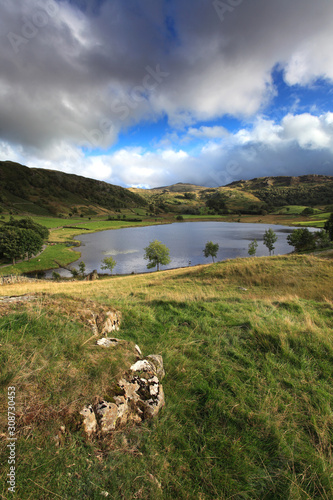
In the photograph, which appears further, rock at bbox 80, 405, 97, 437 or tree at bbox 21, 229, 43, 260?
tree at bbox 21, 229, 43, 260

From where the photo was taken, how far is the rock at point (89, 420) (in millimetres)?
2955

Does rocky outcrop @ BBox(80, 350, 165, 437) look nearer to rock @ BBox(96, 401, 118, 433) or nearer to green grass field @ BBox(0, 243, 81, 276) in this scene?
rock @ BBox(96, 401, 118, 433)

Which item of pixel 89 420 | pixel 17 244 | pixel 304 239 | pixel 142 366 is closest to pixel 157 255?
pixel 17 244

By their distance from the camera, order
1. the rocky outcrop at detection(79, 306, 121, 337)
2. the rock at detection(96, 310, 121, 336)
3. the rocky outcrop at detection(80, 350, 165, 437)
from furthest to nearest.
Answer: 1. the rock at detection(96, 310, 121, 336)
2. the rocky outcrop at detection(79, 306, 121, 337)
3. the rocky outcrop at detection(80, 350, 165, 437)

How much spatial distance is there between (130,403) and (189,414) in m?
1.08

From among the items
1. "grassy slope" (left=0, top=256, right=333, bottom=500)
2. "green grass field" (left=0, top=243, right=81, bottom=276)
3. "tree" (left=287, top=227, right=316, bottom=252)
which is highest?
"grassy slope" (left=0, top=256, right=333, bottom=500)

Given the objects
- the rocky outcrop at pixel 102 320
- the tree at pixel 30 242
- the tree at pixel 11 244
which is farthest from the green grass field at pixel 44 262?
the rocky outcrop at pixel 102 320

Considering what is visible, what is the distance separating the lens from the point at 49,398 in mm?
3135

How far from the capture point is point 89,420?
119 inches

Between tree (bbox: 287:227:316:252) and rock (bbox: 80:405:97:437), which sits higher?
rock (bbox: 80:405:97:437)

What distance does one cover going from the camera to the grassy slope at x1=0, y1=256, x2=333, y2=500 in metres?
2.55

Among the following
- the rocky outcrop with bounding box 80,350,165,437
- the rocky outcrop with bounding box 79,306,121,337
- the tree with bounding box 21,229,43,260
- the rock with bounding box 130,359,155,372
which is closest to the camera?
the rocky outcrop with bounding box 80,350,165,437

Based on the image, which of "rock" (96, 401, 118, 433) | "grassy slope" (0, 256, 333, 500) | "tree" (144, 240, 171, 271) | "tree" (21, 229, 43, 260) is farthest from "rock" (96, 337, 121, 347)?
"tree" (21, 229, 43, 260)

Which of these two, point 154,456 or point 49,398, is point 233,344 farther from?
point 49,398
